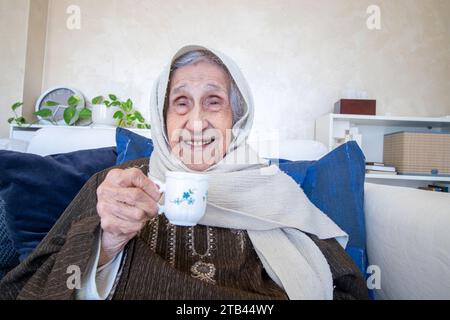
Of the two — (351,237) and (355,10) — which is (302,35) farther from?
(351,237)

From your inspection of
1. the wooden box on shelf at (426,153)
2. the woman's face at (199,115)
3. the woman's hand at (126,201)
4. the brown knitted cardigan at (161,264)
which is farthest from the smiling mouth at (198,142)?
the wooden box on shelf at (426,153)

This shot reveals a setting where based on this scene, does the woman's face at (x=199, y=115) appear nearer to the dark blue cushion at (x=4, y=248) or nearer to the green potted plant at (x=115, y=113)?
the dark blue cushion at (x=4, y=248)

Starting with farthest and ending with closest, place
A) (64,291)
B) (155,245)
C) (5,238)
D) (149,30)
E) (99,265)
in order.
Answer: (149,30)
(5,238)
(155,245)
(99,265)
(64,291)

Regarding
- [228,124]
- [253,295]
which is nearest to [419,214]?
[253,295]

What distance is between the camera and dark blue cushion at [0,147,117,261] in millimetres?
815

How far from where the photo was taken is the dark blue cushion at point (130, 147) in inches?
41.4

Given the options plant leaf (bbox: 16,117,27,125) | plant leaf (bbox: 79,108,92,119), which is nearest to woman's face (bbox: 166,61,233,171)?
plant leaf (bbox: 79,108,92,119)

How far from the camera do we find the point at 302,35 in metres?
2.33

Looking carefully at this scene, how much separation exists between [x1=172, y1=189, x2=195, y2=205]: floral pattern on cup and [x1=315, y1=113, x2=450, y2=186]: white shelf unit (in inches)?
67.4

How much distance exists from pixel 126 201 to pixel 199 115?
1.44 ft

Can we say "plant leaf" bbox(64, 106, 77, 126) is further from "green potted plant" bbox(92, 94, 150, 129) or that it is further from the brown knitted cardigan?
the brown knitted cardigan

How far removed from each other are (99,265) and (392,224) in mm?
722

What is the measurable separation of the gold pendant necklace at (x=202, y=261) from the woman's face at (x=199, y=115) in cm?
21

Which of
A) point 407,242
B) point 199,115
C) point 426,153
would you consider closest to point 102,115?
point 199,115
